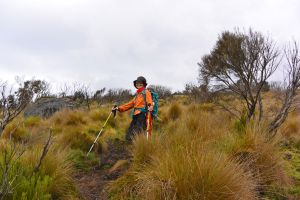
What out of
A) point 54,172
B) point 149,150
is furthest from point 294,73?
point 54,172

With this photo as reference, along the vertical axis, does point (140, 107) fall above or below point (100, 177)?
above

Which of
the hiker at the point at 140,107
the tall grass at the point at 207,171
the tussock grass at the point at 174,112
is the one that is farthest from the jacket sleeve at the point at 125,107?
the tussock grass at the point at 174,112

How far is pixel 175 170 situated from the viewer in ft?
10.2

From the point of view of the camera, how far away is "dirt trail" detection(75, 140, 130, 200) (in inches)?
167

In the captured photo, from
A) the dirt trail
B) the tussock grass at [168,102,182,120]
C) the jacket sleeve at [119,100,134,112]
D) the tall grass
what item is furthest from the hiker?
the tussock grass at [168,102,182,120]

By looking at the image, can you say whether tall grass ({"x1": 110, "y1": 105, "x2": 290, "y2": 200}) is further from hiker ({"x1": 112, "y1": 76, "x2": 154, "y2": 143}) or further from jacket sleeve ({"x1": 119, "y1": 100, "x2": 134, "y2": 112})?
jacket sleeve ({"x1": 119, "y1": 100, "x2": 134, "y2": 112})

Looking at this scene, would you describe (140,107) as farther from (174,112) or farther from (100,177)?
(174,112)

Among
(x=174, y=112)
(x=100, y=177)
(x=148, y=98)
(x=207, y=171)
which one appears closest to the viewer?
(x=207, y=171)

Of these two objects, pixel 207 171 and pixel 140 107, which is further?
pixel 140 107

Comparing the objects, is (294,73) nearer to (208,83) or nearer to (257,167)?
(257,167)

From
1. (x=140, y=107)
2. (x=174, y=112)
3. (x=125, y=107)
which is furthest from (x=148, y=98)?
(x=174, y=112)

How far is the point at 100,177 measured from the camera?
205 inches

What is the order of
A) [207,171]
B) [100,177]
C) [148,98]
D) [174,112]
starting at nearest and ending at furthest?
1. [207,171]
2. [100,177]
3. [148,98]
4. [174,112]

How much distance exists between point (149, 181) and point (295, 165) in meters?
2.82
